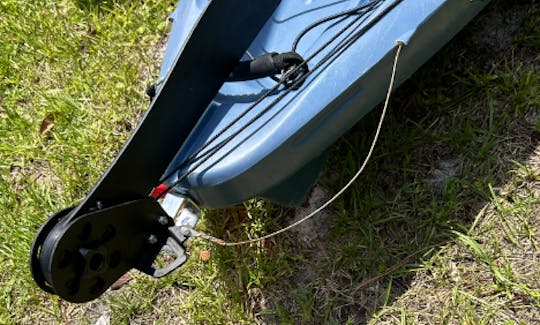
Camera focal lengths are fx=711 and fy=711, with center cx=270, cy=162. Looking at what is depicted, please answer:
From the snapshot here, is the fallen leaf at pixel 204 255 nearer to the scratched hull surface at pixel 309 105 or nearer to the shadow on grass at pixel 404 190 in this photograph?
the shadow on grass at pixel 404 190

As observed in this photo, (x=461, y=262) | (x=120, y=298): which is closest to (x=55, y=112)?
(x=120, y=298)

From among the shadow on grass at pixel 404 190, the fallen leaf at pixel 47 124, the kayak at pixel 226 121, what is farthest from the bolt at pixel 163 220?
the fallen leaf at pixel 47 124

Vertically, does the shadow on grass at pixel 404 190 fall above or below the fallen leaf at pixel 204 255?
below

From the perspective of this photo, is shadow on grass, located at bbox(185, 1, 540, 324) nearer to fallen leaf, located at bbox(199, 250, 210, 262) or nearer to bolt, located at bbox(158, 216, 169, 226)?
fallen leaf, located at bbox(199, 250, 210, 262)

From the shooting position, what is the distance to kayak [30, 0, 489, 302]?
4.46ft

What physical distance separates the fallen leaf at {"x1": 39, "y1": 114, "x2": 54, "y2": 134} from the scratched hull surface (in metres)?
0.91

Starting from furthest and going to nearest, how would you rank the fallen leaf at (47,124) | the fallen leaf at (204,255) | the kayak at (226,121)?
the fallen leaf at (47,124) → the fallen leaf at (204,255) → the kayak at (226,121)

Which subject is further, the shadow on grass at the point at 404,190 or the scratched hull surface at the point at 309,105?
the shadow on grass at the point at 404,190

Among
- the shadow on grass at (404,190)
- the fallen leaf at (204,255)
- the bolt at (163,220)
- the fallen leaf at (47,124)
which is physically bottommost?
the shadow on grass at (404,190)

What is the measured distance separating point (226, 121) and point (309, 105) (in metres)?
0.20

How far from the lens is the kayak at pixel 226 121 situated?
1.36 m

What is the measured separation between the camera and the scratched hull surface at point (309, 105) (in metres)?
1.42

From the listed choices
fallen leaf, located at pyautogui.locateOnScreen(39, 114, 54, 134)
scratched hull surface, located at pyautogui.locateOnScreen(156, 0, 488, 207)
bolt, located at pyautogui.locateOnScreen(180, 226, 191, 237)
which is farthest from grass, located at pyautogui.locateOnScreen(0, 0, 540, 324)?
bolt, located at pyautogui.locateOnScreen(180, 226, 191, 237)

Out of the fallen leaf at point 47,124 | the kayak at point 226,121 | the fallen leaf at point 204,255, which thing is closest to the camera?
the kayak at point 226,121
